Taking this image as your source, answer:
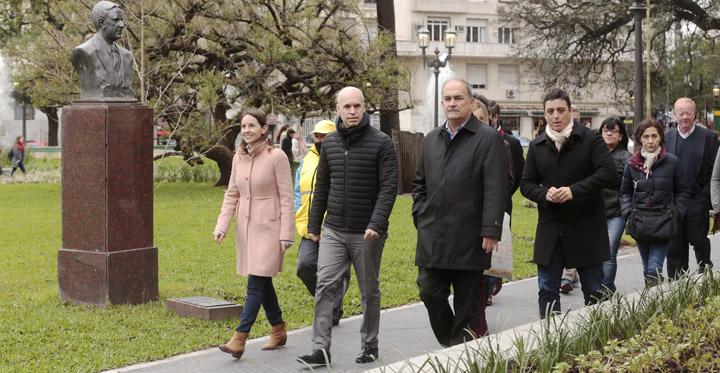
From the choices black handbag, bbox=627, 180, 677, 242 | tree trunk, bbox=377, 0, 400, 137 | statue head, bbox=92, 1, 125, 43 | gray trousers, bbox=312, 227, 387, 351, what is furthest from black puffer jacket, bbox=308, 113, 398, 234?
tree trunk, bbox=377, 0, 400, 137

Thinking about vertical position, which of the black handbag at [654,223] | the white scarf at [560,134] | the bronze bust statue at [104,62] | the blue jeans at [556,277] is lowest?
the blue jeans at [556,277]

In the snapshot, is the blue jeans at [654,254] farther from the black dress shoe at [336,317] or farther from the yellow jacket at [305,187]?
the yellow jacket at [305,187]

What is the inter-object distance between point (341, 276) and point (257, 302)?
0.69 meters

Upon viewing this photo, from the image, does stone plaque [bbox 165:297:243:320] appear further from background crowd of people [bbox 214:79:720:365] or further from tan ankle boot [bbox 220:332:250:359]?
tan ankle boot [bbox 220:332:250:359]

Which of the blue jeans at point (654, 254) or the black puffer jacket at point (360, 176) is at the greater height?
the black puffer jacket at point (360, 176)

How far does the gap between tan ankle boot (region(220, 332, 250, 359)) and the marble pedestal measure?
2.20 meters

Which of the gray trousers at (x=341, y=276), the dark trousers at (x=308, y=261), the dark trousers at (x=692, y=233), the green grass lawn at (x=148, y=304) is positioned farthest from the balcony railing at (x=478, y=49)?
the gray trousers at (x=341, y=276)

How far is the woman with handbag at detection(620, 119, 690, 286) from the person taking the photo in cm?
768

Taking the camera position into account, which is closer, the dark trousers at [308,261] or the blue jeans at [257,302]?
the blue jeans at [257,302]

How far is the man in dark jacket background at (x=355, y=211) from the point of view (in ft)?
19.7

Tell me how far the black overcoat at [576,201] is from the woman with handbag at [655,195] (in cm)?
162

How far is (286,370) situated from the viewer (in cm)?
592

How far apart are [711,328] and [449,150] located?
1.88m

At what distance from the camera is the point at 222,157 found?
81.5 ft
